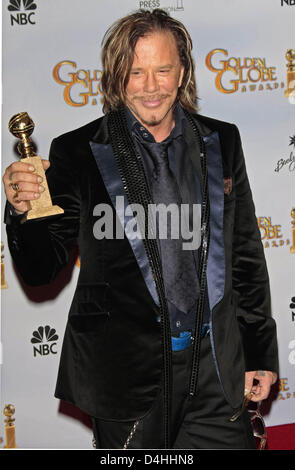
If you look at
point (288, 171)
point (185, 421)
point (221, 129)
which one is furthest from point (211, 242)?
point (288, 171)

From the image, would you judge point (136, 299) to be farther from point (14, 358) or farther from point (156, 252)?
point (14, 358)

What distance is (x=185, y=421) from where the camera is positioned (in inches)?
100

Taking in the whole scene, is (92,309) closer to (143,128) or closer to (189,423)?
(189,423)

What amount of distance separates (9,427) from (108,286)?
72.0 inches

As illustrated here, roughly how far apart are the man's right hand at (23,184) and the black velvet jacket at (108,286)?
118 mm

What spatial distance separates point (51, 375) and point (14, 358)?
0.76 ft

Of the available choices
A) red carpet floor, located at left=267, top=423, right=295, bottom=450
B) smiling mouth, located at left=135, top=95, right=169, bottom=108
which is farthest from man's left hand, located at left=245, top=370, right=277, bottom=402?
red carpet floor, located at left=267, top=423, right=295, bottom=450

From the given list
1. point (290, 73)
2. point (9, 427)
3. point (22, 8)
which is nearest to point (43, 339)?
point (9, 427)

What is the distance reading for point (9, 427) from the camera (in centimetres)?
387

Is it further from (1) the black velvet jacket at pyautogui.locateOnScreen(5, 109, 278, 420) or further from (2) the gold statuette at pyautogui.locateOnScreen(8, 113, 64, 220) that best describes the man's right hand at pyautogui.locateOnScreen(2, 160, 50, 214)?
(1) the black velvet jacket at pyautogui.locateOnScreen(5, 109, 278, 420)

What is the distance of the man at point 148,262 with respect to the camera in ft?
7.87

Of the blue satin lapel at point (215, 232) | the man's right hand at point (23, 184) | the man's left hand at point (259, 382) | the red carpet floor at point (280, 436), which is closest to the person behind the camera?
the man's right hand at point (23, 184)

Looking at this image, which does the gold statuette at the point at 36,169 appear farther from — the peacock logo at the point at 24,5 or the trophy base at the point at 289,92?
the trophy base at the point at 289,92

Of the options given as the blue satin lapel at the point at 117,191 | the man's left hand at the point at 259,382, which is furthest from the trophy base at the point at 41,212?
the man's left hand at the point at 259,382
